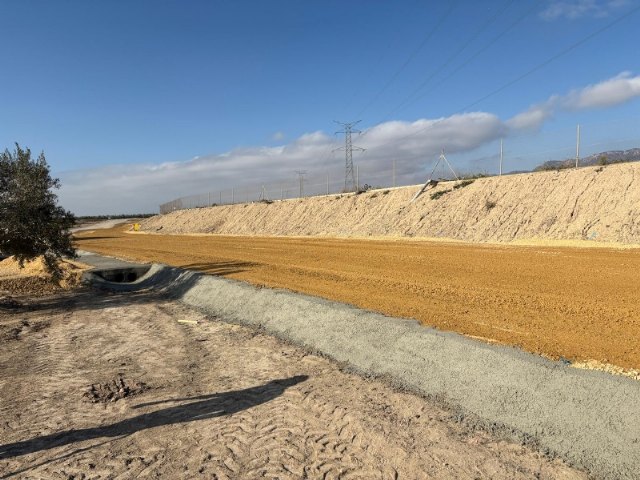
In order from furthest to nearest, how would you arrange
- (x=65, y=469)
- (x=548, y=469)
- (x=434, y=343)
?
(x=434, y=343), (x=65, y=469), (x=548, y=469)

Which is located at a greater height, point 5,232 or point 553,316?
point 5,232

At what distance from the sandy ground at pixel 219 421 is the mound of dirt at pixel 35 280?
332 inches

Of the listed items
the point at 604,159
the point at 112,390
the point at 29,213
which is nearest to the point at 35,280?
the point at 29,213

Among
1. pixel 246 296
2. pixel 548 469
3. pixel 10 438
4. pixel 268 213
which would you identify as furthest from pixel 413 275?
pixel 268 213

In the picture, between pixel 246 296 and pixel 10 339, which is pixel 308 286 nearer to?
pixel 246 296

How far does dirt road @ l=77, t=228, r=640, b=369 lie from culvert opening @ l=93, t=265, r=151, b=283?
7.36ft

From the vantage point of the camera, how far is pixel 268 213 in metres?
60.0

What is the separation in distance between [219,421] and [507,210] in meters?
26.3

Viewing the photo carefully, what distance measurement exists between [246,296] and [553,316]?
731cm

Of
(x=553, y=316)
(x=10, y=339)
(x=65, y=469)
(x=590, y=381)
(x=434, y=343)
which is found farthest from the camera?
(x=10, y=339)

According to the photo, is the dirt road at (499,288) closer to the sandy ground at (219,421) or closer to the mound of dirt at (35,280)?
the sandy ground at (219,421)

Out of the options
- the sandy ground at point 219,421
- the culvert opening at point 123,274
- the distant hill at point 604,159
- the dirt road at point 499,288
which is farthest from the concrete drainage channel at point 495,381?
the distant hill at point 604,159

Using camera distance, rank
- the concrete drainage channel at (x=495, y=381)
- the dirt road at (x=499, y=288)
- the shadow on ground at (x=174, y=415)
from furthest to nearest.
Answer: the dirt road at (x=499, y=288)
the shadow on ground at (x=174, y=415)
the concrete drainage channel at (x=495, y=381)

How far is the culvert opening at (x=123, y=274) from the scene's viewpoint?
2011 cm
